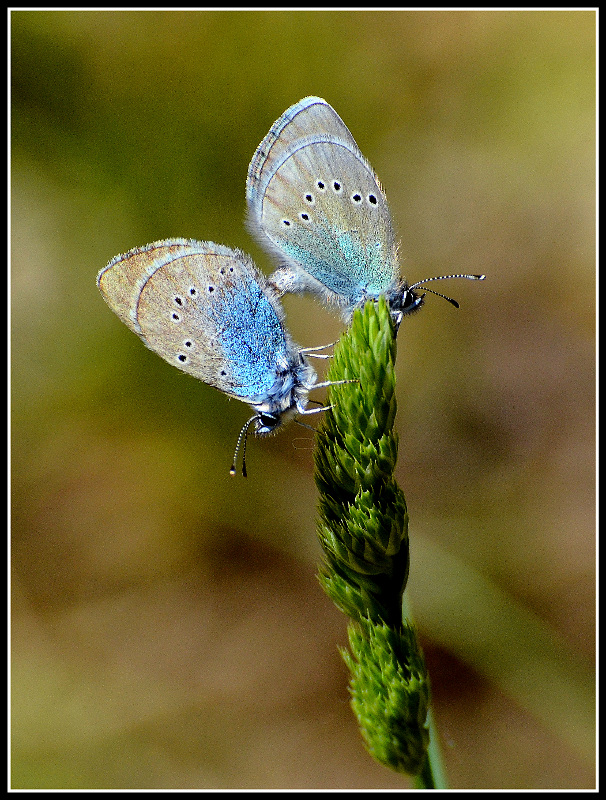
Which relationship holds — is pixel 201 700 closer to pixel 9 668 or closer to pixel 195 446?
pixel 9 668

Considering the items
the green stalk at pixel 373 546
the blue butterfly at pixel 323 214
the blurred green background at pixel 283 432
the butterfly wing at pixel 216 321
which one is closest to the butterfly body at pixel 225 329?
the butterfly wing at pixel 216 321

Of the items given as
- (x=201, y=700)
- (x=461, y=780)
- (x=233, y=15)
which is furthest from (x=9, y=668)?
(x=233, y=15)

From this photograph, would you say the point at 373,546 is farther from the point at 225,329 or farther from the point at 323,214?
the point at 323,214

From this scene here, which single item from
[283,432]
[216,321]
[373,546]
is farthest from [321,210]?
[283,432]

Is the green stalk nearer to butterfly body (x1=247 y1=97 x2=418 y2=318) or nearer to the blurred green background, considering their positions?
butterfly body (x1=247 y1=97 x2=418 y2=318)

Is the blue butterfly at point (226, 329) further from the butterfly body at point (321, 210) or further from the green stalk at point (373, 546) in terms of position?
the green stalk at point (373, 546)

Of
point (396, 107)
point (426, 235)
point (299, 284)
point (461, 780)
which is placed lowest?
point (461, 780)
